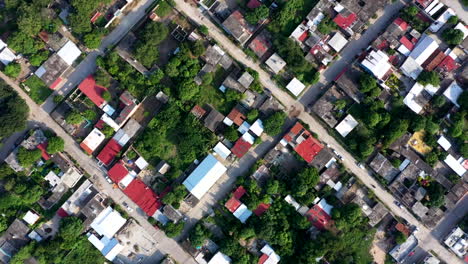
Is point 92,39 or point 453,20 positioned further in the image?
point 92,39

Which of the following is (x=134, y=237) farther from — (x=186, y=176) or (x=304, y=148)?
(x=304, y=148)

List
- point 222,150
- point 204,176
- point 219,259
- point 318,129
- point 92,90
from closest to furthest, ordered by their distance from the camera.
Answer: point 204,176
point 219,259
point 222,150
point 92,90
point 318,129

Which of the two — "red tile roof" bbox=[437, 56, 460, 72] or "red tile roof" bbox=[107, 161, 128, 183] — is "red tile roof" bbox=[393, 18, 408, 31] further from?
"red tile roof" bbox=[107, 161, 128, 183]

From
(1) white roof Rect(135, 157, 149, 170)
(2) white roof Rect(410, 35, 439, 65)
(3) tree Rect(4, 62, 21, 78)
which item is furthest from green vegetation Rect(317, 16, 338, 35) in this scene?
(3) tree Rect(4, 62, 21, 78)

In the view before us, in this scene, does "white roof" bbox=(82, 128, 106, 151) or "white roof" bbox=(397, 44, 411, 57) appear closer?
"white roof" bbox=(397, 44, 411, 57)

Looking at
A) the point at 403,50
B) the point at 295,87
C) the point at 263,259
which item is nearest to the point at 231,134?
the point at 295,87

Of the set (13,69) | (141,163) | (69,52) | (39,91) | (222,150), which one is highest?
(69,52)

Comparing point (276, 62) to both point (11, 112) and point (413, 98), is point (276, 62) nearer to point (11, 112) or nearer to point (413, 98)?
point (413, 98)
